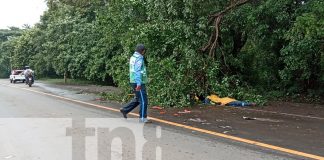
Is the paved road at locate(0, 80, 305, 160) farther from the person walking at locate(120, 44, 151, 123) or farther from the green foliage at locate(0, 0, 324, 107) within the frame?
the green foliage at locate(0, 0, 324, 107)

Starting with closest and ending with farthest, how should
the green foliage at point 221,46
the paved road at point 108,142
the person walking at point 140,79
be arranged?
the paved road at point 108,142 < the person walking at point 140,79 < the green foliage at point 221,46

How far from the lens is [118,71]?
51.1 feet

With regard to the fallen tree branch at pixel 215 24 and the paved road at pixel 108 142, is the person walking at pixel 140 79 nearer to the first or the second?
the paved road at pixel 108 142

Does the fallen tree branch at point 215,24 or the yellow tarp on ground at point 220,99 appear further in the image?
the fallen tree branch at point 215,24

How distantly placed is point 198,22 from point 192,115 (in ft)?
14.4

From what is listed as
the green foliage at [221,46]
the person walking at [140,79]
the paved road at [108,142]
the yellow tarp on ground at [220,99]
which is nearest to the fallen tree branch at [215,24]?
the green foliage at [221,46]

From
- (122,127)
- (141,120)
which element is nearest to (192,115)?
(141,120)

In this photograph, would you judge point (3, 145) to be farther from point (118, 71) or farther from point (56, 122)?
point (118, 71)

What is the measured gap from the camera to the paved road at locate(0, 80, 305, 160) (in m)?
6.29

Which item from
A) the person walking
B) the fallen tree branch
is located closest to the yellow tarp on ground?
the fallen tree branch

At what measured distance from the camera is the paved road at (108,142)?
6.29 metres

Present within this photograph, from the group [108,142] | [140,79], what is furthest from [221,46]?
[108,142]

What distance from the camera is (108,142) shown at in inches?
284

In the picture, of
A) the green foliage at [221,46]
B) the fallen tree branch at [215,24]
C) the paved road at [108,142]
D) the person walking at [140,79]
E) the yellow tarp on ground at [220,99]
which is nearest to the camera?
the paved road at [108,142]
